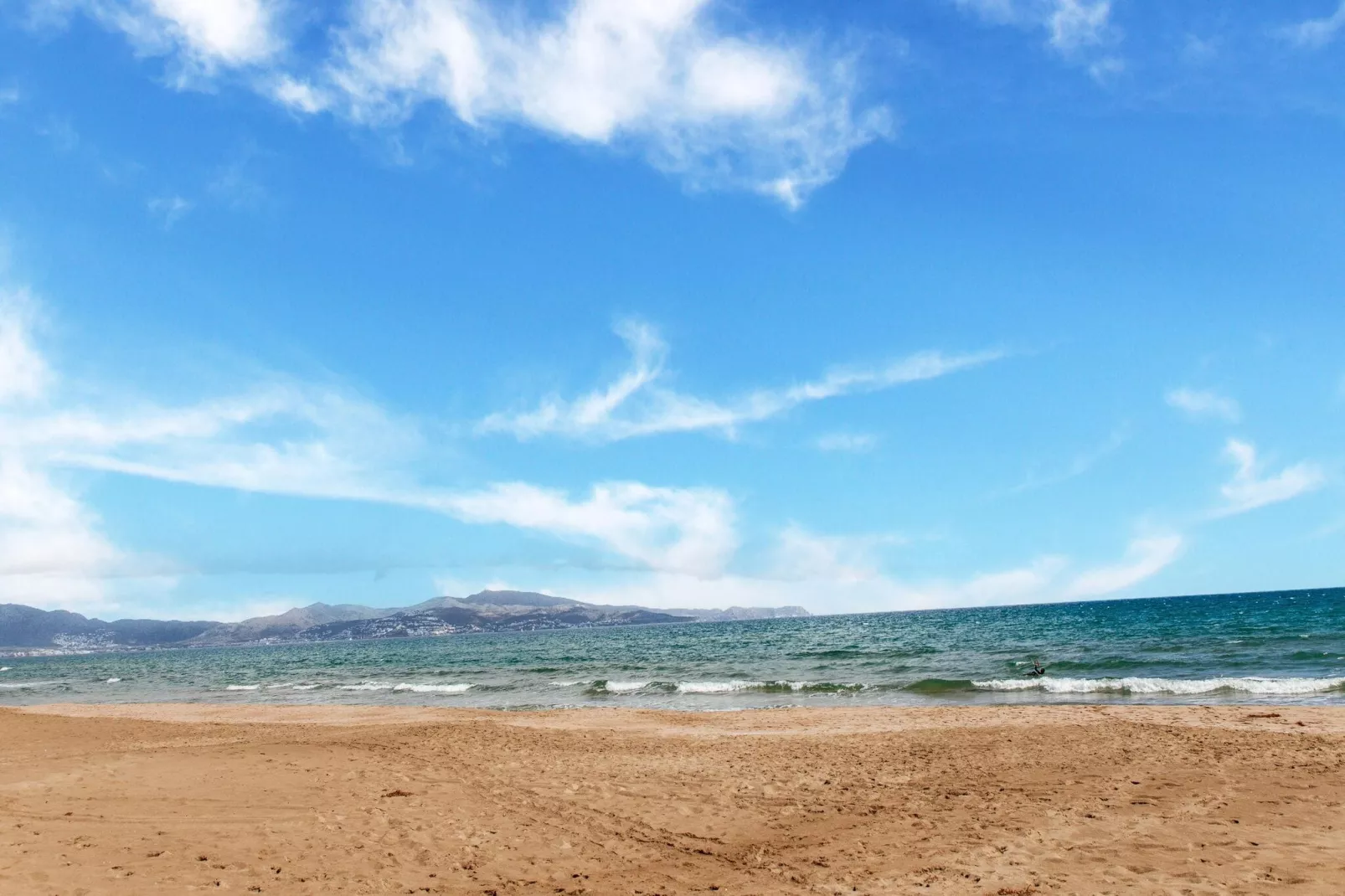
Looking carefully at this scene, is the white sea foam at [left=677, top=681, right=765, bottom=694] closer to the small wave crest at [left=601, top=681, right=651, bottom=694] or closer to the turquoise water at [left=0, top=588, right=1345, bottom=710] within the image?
the turquoise water at [left=0, top=588, right=1345, bottom=710]

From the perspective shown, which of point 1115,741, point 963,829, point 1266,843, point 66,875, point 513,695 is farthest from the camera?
point 513,695

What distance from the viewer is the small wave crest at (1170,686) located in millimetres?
26297

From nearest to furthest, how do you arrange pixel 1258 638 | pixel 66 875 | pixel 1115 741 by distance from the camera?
pixel 66 875, pixel 1115 741, pixel 1258 638

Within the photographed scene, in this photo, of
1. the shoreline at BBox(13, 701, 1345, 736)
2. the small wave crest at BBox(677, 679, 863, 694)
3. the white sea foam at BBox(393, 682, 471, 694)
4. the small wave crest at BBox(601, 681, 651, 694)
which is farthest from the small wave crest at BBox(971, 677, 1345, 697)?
the white sea foam at BBox(393, 682, 471, 694)

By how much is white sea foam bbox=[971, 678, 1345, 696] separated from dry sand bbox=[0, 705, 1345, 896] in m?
6.77

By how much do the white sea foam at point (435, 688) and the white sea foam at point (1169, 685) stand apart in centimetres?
2551

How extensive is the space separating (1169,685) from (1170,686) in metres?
0.19

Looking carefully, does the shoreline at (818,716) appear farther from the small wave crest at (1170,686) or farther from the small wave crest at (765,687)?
the small wave crest at (765,687)

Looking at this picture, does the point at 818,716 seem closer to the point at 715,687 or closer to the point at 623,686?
the point at 715,687

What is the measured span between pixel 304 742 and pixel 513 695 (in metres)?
18.7

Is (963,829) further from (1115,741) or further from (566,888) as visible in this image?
(1115,741)

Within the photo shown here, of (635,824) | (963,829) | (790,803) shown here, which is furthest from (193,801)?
(963,829)

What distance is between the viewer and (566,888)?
8.89 metres

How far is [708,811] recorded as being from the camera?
12.2 meters
